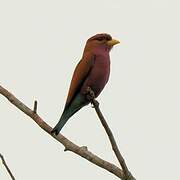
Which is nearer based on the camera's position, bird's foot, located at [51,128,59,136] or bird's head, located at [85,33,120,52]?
bird's foot, located at [51,128,59,136]

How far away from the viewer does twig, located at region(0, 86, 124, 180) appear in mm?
3793

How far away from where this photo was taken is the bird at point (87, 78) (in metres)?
5.55

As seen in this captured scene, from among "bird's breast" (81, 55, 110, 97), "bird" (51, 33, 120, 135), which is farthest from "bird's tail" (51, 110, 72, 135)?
"bird's breast" (81, 55, 110, 97)

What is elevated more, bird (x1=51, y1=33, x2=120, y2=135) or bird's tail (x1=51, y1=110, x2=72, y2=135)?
bird (x1=51, y1=33, x2=120, y2=135)

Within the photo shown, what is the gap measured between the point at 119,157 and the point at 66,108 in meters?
2.21

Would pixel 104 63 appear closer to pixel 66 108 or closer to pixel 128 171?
pixel 66 108

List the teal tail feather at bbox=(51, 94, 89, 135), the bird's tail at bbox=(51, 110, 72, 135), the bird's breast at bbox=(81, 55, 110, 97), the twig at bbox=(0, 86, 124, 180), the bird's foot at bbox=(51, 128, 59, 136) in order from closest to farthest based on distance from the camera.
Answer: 1. the twig at bbox=(0, 86, 124, 180)
2. the bird's foot at bbox=(51, 128, 59, 136)
3. the bird's tail at bbox=(51, 110, 72, 135)
4. the teal tail feather at bbox=(51, 94, 89, 135)
5. the bird's breast at bbox=(81, 55, 110, 97)

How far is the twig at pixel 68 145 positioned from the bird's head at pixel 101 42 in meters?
1.81

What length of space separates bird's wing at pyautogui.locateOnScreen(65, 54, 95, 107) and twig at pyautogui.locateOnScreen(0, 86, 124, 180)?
1.11 meters

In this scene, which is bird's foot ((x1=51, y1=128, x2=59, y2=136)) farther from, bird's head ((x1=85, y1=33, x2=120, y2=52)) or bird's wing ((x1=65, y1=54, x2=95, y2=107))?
bird's head ((x1=85, y1=33, x2=120, y2=52))

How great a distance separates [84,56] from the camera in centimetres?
598

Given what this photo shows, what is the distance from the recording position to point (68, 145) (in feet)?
13.7

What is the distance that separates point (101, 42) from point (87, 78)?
2.18 feet

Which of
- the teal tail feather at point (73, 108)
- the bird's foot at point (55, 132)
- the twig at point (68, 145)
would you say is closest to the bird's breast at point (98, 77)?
the teal tail feather at point (73, 108)
